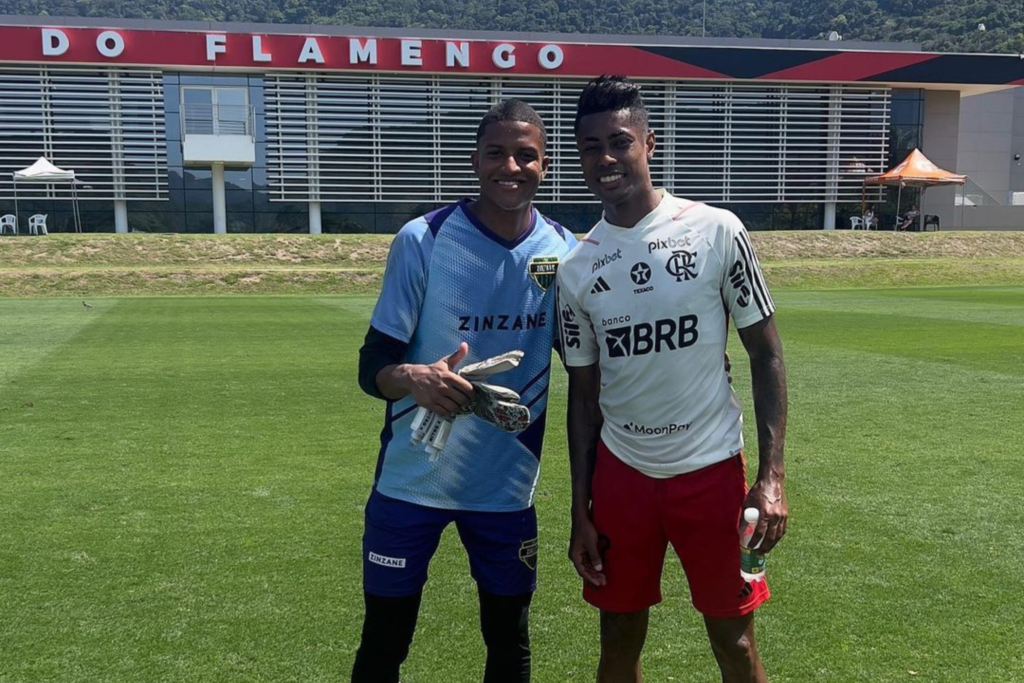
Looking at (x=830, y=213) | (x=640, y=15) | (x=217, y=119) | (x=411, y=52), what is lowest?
(x=830, y=213)

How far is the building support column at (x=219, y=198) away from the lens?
36188mm

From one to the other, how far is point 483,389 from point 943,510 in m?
4.07

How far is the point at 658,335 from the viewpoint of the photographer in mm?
2703

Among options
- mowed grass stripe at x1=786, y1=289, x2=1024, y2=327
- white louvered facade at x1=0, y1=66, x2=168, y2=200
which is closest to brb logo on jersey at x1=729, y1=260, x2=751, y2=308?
mowed grass stripe at x1=786, y1=289, x2=1024, y2=327

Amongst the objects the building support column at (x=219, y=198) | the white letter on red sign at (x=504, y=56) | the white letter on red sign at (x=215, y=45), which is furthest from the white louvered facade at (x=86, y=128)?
the white letter on red sign at (x=504, y=56)

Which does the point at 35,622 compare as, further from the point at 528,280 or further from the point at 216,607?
the point at 528,280

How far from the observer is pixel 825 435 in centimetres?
750

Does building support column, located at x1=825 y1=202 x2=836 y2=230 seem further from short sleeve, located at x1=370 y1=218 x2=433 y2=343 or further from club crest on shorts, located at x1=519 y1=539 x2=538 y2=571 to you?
short sleeve, located at x1=370 y1=218 x2=433 y2=343

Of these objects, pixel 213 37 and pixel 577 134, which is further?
pixel 213 37

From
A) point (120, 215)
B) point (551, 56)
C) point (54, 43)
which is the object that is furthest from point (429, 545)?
point (54, 43)

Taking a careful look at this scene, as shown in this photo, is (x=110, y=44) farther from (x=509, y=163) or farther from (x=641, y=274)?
(x=641, y=274)

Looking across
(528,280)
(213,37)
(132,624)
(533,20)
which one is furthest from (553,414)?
(533,20)

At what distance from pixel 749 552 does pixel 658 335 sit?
704mm

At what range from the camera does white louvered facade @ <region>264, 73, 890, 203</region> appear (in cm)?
3712
